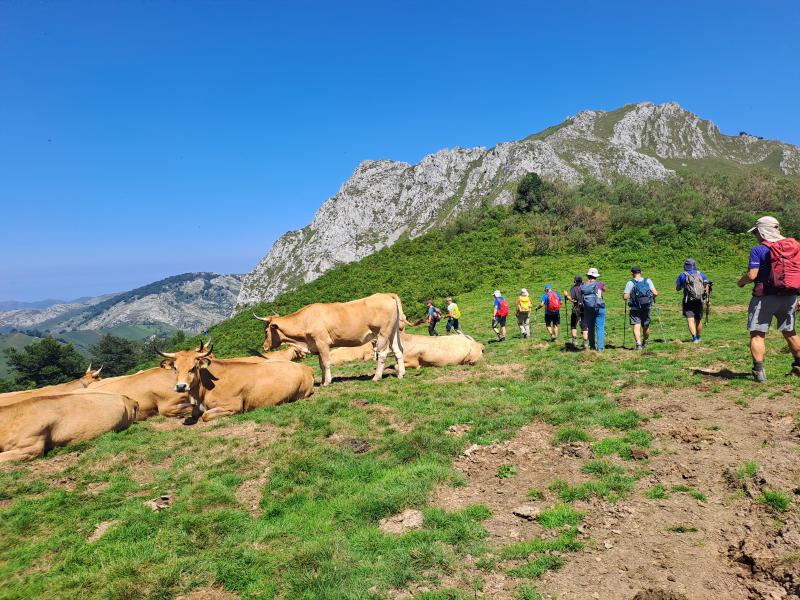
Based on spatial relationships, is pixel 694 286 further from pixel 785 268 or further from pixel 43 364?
pixel 43 364

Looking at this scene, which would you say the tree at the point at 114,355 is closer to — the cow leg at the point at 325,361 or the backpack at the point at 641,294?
the cow leg at the point at 325,361

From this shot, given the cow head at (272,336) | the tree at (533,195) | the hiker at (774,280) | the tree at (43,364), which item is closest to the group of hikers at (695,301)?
the hiker at (774,280)

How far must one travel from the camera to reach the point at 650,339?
51.1 ft

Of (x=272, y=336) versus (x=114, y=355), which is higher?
(x=272, y=336)

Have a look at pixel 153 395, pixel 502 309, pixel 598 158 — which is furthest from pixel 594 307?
pixel 598 158

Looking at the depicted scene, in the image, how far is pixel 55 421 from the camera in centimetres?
920

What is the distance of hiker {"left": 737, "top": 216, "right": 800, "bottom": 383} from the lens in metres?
7.68

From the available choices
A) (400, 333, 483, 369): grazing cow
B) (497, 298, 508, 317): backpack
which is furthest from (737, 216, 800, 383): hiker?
(497, 298, 508, 317): backpack

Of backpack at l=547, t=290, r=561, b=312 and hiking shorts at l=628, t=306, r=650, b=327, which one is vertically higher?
backpack at l=547, t=290, r=561, b=312

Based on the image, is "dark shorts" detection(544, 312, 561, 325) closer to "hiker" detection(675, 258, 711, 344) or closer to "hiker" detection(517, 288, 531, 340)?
"hiker" detection(517, 288, 531, 340)

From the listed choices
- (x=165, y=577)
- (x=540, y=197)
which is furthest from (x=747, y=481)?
(x=540, y=197)

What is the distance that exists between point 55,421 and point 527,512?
9170 mm

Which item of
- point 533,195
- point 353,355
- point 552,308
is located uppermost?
point 533,195

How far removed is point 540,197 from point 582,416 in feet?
143
